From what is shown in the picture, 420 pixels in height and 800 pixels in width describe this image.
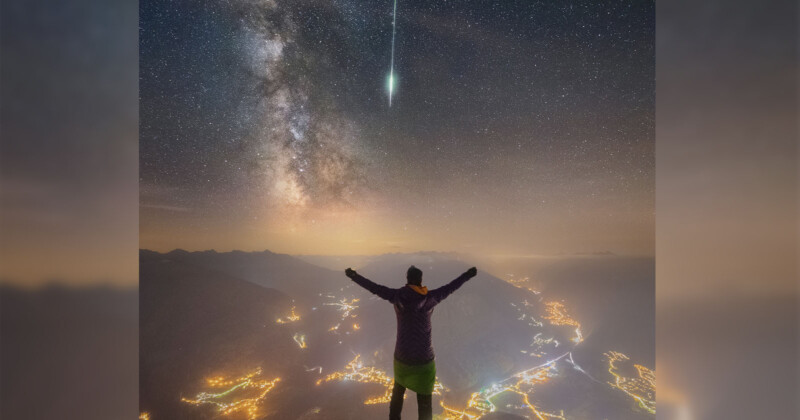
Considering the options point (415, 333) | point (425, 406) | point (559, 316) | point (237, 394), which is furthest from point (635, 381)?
point (415, 333)

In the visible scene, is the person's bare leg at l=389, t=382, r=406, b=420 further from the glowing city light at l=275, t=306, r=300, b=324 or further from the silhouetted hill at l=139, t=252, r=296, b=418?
the glowing city light at l=275, t=306, r=300, b=324

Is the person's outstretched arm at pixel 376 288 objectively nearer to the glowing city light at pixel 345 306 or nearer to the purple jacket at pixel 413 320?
the purple jacket at pixel 413 320

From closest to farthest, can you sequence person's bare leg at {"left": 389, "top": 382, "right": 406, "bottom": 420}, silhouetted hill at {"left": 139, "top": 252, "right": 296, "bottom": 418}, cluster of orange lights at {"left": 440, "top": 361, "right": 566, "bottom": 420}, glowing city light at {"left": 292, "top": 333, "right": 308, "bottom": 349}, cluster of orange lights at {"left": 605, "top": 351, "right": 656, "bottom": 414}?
person's bare leg at {"left": 389, "top": 382, "right": 406, "bottom": 420}, silhouetted hill at {"left": 139, "top": 252, "right": 296, "bottom": 418}, cluster of orange lights at {"left": 440, "top": 361, "right": 566, "bottom": 420}, cluster of orange lights at {"left": 605, "top": 351, "right": 656, "bottom": 414}, glowing city light at {"left": 292, "top": 333, "right": 308, "bottom": 349}

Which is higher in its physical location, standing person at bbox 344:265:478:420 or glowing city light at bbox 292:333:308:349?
standing person at bbox 344:265:478:420

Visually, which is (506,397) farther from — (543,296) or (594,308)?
(543,296)

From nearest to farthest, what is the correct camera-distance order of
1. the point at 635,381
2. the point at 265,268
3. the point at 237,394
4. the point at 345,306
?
the point at 237,394 < the point at 635,381 < the point at 265,268 < the point at 345,306

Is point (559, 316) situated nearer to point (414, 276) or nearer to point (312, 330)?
point (312, 330)

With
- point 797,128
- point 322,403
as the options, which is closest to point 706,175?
point 797,128

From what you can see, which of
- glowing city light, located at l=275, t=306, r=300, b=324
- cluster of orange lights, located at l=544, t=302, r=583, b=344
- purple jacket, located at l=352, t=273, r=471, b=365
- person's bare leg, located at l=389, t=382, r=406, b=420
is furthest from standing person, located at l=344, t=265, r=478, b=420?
cluster of orange lights, located at l=544, t=302, r=583, b=344

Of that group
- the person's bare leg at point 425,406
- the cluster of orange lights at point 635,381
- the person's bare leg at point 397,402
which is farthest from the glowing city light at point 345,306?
the person's bare leg at point 425,406
